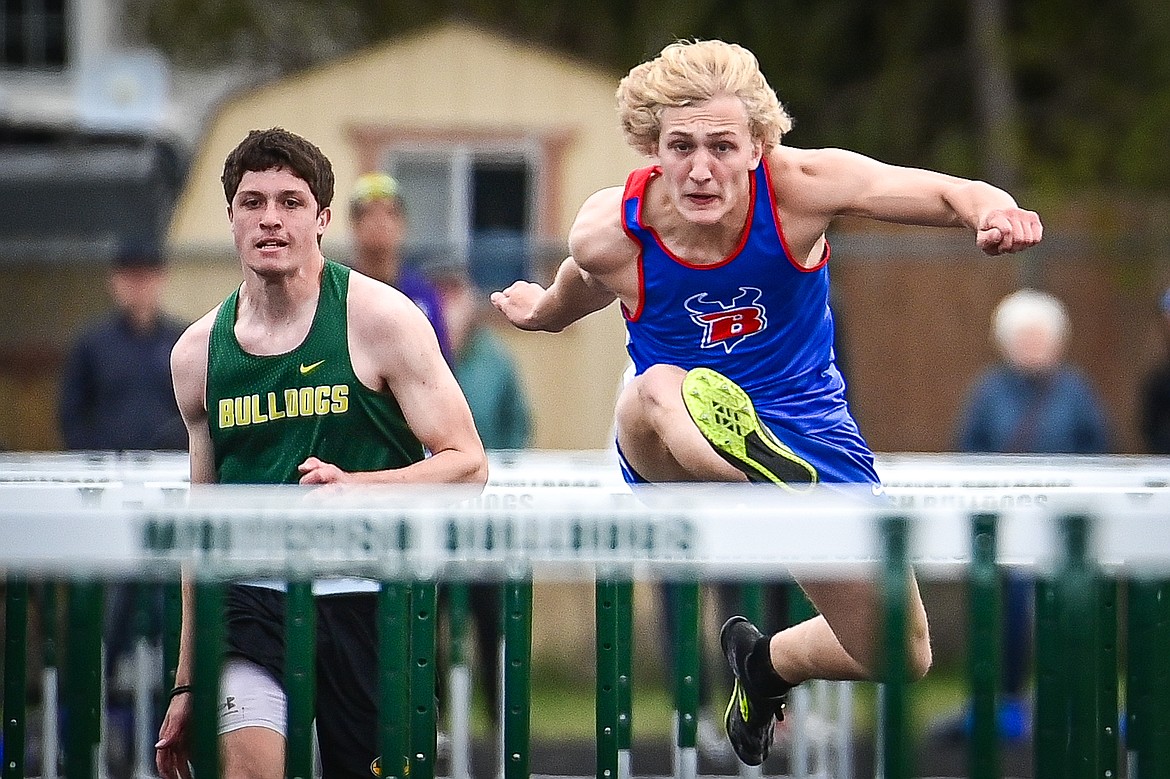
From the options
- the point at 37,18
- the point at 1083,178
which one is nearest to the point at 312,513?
the point at 1083,178

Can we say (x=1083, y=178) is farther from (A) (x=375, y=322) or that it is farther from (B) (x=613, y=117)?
(A) (x=375, y=322)

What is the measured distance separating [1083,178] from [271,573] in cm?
1313

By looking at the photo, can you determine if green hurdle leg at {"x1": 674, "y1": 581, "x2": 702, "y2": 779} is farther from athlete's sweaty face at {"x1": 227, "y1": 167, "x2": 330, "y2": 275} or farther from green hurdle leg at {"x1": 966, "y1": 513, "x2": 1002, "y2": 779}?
green hurdle leg at {"x1": 966, "y1": 513, "x2": 1002, "y2": 779}

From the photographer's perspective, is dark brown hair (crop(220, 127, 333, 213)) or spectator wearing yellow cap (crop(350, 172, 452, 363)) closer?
dark brown hair (crop(220, 127, 333, 213))

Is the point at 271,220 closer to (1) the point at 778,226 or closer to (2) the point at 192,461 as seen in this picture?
(2) the point at 192,461

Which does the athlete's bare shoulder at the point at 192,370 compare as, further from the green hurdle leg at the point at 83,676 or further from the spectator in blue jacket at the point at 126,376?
the spectator in blue jacket at the point at 126,376

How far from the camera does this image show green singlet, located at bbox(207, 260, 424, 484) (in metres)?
4.41

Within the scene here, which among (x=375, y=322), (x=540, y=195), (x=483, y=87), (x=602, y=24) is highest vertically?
(x=602, y=24)

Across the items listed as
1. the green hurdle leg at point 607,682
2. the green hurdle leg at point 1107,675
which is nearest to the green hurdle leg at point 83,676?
the green hurdle leg at point 607,682

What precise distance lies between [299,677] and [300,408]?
0.95 m

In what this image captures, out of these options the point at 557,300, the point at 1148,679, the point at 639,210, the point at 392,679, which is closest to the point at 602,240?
the point at 639,210

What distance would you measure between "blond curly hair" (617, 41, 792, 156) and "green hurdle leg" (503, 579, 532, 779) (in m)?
1.25

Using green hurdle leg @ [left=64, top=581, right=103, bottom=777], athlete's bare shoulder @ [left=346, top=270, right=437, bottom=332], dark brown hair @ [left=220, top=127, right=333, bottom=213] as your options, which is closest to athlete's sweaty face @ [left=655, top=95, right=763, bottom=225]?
athlete's bare shoulder @ [left=346, top=270, right=437, bottom=332]

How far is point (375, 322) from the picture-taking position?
4.41 m
